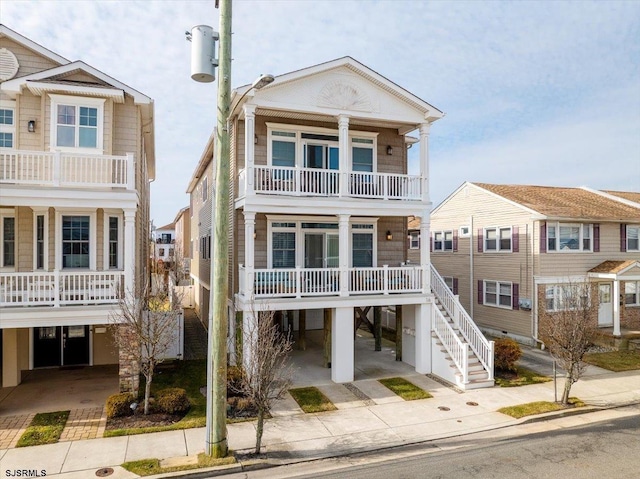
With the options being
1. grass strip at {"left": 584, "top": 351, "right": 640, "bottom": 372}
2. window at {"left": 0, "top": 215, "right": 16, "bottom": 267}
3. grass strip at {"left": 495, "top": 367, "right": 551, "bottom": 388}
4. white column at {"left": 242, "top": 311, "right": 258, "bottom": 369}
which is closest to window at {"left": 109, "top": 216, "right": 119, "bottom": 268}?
window at {"left": 0, "top": 215, "right": 16, "bottom": 267}

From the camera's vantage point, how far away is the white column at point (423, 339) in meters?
14.9

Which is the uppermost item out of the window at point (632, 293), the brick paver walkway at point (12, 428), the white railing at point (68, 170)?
the white railing at point (68, 170)

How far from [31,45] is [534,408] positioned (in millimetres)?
17598

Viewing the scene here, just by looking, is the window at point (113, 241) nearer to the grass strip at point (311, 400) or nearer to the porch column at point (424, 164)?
the grass strip at point (311, 400)

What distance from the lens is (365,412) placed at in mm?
11383

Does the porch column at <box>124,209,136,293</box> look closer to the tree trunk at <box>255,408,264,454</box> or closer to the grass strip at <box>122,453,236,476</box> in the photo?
the grass strip at <box>122,453,236,476</box>

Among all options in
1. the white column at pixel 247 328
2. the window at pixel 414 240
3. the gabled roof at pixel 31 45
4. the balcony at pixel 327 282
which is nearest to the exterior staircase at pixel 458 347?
the balcony at pixel 327 282

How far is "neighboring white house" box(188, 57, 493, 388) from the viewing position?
13.7 meters

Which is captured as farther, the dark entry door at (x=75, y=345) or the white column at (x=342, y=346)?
the dark entry door at (x=75, y=345)

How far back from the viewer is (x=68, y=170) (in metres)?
11.9

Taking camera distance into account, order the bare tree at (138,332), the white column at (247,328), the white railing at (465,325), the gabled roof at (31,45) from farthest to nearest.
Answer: the white railing at (465,325) → the gabled roof at (31,45) → the bare tree at (138,332) → the white column at (247,328)

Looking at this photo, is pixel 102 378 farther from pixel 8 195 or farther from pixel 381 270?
pixel 381 270

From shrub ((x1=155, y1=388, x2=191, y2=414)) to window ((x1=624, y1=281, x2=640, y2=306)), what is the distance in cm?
2158

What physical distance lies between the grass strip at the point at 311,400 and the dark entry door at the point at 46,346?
8416 mm
